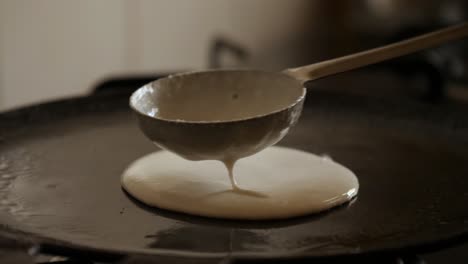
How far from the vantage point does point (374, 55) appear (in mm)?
823

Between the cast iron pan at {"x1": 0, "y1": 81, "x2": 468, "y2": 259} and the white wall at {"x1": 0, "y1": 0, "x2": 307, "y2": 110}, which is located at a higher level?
the cast iron pan at {"x1": 0, "y1": 81, "x2": 468, "y2": 259}

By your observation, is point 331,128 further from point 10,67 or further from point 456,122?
point 10,67

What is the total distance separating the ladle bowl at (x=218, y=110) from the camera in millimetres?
720

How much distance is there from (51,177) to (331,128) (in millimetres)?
393

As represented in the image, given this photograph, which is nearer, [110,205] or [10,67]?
[110,205]

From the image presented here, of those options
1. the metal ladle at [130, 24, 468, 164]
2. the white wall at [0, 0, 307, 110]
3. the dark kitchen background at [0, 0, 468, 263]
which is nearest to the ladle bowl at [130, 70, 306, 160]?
the metal ladle at [130, 24, 468, 164]

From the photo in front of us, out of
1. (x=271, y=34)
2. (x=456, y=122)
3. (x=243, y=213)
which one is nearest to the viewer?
(x=243, y=213)

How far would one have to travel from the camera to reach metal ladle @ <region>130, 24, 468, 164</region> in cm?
72

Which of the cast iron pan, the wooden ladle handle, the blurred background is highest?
→ the wooden ladle handle

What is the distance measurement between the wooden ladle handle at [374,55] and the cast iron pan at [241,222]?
13 centimetres

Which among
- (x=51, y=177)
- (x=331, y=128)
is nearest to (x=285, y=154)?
(x=331, y=128)

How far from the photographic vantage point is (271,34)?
230cm

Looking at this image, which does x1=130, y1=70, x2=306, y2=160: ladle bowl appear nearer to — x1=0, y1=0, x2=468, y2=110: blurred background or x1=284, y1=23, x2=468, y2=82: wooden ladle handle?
x1=284, y1=23, x2=468, y2=82: wooden ladle handle

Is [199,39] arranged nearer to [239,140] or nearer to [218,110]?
[218,110]
